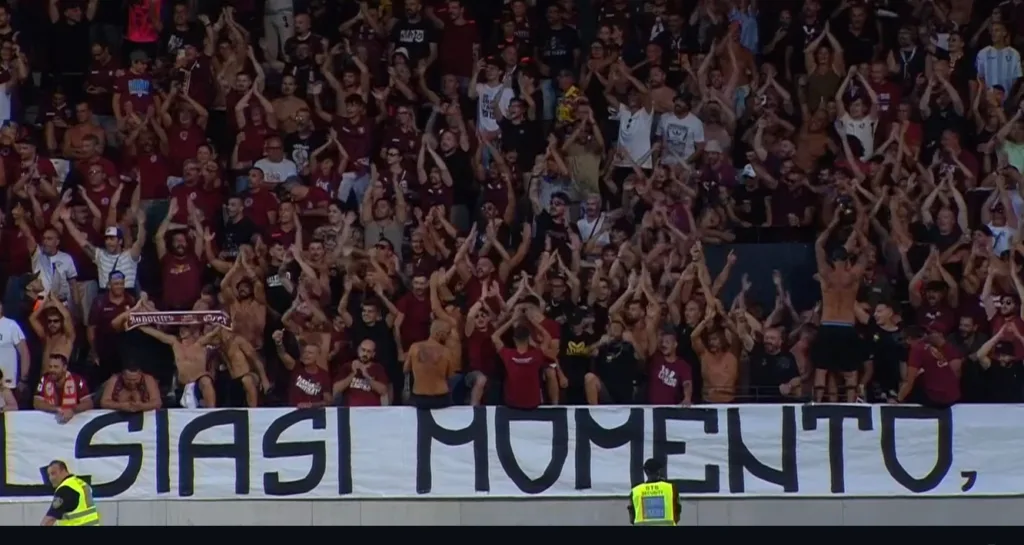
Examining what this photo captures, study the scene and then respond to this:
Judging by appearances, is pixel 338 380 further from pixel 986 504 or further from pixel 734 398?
pixel 986 504

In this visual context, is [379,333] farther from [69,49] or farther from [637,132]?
[69,49]

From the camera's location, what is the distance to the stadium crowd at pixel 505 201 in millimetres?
18469

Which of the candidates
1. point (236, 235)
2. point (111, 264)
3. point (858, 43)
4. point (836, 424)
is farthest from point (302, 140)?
point (836, 424)

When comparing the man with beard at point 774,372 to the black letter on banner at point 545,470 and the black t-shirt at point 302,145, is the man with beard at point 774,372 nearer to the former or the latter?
the black letter on banner at point 545,470

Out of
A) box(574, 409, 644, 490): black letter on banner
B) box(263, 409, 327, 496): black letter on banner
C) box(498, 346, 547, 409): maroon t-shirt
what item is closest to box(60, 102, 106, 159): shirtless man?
box(263, 409, 327, 496): black letter on banner

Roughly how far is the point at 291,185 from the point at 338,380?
8.67ft

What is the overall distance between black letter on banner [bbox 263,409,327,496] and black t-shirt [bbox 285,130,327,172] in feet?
11.0

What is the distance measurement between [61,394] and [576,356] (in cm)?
445

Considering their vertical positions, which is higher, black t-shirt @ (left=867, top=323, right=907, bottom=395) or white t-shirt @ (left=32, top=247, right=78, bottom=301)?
white t-shirt @ (left=32, top=247, right=78, bottom=301)

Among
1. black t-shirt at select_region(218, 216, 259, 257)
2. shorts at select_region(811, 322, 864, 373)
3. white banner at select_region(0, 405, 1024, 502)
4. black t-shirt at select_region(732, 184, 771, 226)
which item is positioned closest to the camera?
white banner at select_region(0, 405, 1024, 502)

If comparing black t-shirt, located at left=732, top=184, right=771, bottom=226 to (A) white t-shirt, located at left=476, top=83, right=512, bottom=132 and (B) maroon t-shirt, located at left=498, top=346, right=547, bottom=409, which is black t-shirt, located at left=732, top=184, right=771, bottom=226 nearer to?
(A) white t-shirt, located at left=476, top=83, right=512, bottom=132

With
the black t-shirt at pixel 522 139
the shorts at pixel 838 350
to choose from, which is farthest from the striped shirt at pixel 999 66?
the black t-shirt at pixel 522 139

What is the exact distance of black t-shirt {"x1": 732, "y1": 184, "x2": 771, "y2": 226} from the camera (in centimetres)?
2028
